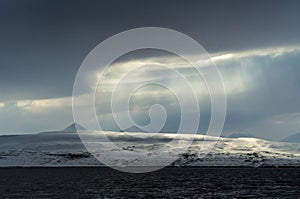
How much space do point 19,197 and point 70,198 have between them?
51.4 ft

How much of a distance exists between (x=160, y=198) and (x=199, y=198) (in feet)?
35.0

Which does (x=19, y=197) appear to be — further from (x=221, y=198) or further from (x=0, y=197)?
(x=221, y=198)

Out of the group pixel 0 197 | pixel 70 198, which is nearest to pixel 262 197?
pixel 70 198

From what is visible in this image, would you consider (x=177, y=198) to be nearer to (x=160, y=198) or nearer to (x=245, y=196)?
(x=160, y=198)

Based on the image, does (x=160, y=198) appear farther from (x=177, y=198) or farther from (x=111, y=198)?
(x=111, y=198)

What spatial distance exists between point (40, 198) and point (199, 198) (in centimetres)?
4477

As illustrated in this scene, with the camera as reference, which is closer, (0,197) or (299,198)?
(299,198)

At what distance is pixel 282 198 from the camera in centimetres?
12619

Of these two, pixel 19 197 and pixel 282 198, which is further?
pixel 19 197

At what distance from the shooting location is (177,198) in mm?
128000

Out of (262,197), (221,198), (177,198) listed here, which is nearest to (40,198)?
(177,198)

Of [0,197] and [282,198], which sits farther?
[0,197]

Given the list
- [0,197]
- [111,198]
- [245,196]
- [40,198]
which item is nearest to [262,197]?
[245,196]

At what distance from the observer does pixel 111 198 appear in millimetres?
129500
